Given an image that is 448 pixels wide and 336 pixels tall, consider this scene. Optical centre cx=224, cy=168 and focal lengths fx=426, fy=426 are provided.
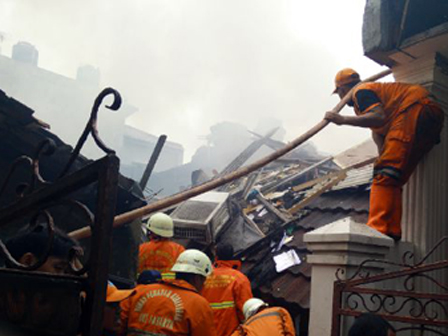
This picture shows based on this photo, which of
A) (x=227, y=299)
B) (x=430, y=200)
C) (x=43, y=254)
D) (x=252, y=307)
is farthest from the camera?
(x=227, y=299)

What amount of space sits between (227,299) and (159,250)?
116cm

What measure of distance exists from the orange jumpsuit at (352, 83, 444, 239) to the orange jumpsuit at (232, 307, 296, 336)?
1232 mm

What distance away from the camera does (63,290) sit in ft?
4.69

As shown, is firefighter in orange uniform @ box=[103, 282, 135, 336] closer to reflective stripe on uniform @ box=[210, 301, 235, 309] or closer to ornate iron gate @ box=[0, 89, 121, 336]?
ornate iron gate @ box=[0, 89, 121, 336]

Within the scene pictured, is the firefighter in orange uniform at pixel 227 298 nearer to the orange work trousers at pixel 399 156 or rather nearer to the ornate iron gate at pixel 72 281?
the orange work trousers at pixel 399 156

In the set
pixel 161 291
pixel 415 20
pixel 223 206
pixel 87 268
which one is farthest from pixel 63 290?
pixel 223 206

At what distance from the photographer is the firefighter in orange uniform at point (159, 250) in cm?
559

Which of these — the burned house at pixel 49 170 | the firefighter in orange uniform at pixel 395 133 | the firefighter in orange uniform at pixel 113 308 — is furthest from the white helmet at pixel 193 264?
the firefighter in orange uniform at pixel 395 133

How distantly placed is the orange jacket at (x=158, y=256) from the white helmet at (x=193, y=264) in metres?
1.51

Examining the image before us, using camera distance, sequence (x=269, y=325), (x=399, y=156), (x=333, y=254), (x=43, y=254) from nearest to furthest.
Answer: (x=43, y=254) < (x=333, y=254) < (x=269, y=325) < (x=399, y=156)

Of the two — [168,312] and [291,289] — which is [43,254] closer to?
[168,312]

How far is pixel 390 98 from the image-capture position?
4.23 metres

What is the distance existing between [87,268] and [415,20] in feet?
15.6

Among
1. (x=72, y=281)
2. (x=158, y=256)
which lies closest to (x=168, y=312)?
(x=72, y=281)
